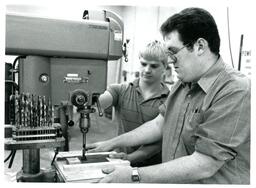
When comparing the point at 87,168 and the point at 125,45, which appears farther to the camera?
the point at 125,45

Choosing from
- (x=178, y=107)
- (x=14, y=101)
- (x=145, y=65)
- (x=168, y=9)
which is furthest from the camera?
(x=168, y=9)

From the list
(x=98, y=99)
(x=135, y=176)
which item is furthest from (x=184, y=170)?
(x=98, y=99)

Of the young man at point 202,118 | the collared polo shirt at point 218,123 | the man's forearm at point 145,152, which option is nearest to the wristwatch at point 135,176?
the young man at point 202,118

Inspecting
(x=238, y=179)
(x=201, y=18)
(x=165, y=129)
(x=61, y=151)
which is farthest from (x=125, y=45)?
(x=238, y=179)

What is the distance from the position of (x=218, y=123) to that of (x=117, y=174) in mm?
370

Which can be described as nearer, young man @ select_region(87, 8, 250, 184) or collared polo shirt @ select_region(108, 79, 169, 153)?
young man @ select_region(87, 8, 250, 184)

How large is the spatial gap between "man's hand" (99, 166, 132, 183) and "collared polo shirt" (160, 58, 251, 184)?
246 mm

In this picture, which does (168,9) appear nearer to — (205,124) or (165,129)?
A: (165,129)

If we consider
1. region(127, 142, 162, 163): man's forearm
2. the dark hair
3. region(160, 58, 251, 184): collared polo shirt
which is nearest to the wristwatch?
region(160, 58, 251, 184): collared polo shirt

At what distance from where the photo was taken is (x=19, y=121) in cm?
90

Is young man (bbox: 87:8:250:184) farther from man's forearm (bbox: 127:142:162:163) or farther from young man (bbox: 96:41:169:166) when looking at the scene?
young man (bbox: 96:41:169:166)

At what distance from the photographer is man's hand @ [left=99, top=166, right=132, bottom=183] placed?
89cm

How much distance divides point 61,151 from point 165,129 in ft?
1.50

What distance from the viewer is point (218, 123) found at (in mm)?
910
